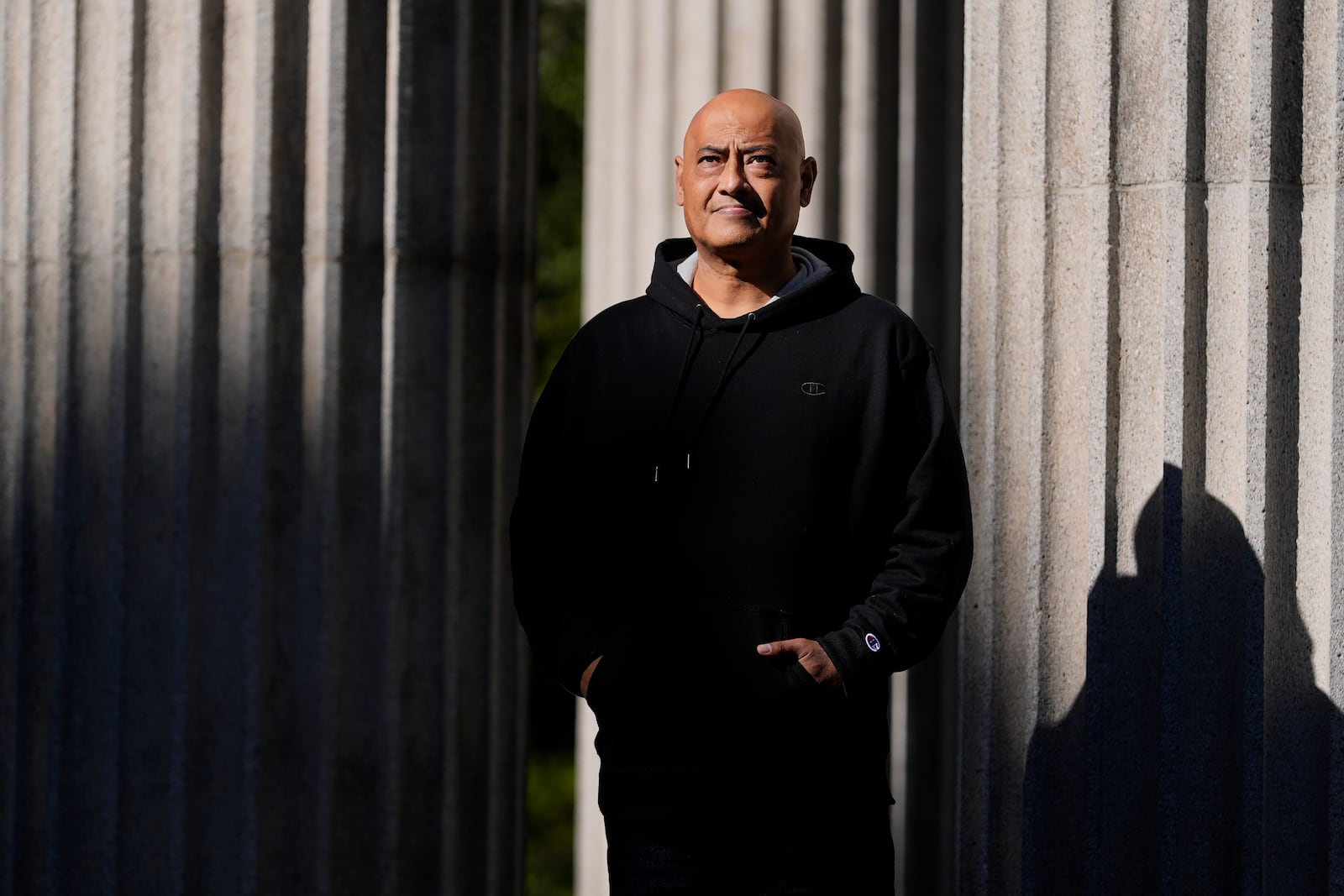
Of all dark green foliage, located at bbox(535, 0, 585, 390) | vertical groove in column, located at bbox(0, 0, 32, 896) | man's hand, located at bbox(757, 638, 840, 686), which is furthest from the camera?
dark green foliage, located at bbox(535, 0, 585, 390)

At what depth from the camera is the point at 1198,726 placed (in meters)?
4.30

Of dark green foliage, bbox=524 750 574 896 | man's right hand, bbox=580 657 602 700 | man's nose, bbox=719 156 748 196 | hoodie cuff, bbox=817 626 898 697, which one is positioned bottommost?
dark green foliage, bbox=524 750 574 896

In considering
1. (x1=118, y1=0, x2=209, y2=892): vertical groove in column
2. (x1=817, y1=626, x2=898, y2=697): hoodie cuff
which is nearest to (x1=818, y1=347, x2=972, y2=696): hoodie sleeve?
(x1=817, y1=626, x2=898, y2=697): hoodie cuff

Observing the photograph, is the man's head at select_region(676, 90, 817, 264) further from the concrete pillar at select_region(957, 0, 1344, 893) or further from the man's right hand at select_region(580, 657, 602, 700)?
the concrete pillar at select_region(957, 0, 1344, 893)

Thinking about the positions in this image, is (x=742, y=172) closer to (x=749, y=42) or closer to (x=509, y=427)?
(x=509, y=427)

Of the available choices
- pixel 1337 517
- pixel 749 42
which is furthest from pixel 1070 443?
pixel 749 42

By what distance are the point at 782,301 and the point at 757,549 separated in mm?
566

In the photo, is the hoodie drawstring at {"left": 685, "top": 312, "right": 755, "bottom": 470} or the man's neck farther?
the man's neck

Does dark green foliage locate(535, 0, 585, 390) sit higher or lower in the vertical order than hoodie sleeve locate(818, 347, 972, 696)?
higher

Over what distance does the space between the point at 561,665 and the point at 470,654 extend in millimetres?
2223

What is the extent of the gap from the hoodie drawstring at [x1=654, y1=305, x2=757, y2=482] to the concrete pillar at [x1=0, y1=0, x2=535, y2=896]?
2240 millimetres

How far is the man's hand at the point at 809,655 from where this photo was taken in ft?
11.6

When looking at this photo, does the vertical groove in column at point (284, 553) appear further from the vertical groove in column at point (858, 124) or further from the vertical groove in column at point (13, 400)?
the vertical groove in column at point (858, 124)

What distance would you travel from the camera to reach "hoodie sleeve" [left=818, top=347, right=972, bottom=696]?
11.7 ft
